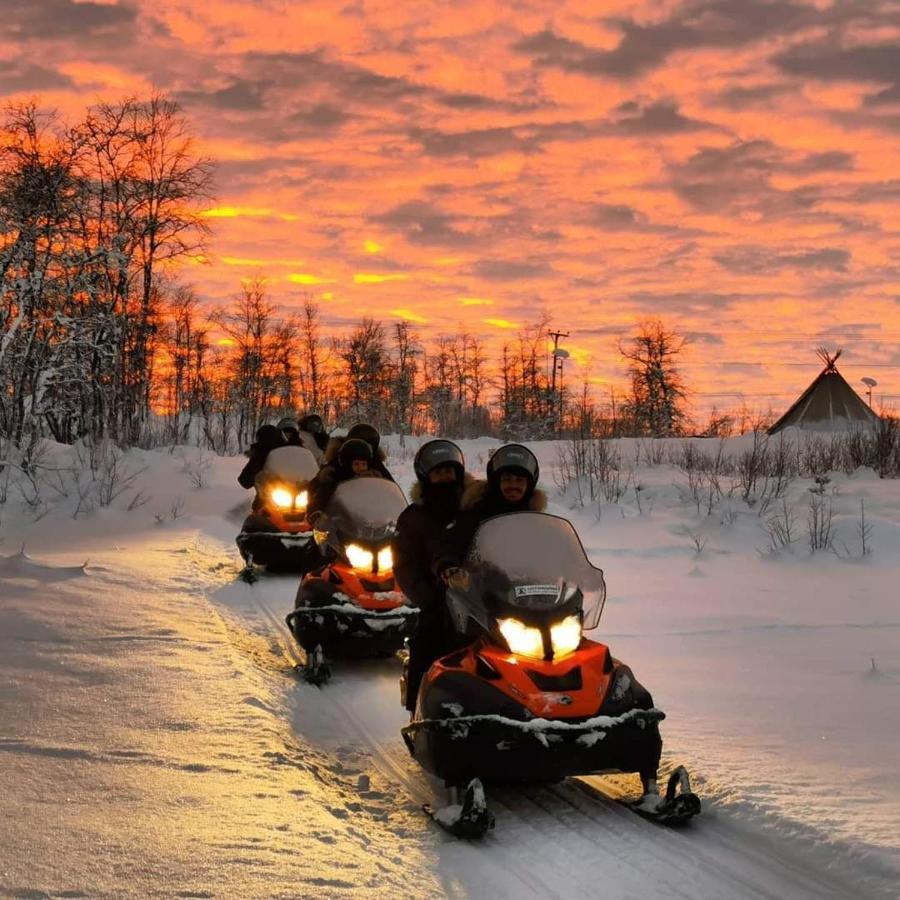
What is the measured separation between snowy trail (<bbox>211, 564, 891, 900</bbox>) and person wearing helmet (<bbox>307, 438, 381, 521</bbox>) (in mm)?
3930

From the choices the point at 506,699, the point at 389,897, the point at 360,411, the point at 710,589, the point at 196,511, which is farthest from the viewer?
the point at 360,411

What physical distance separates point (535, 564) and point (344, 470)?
4803 mm

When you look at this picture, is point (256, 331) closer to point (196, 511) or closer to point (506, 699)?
point (196, 511)

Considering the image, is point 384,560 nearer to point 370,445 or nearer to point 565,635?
point 370,445

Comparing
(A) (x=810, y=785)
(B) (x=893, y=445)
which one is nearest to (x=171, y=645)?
(A) (x=810, y=785)

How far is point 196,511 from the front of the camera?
16.9 m

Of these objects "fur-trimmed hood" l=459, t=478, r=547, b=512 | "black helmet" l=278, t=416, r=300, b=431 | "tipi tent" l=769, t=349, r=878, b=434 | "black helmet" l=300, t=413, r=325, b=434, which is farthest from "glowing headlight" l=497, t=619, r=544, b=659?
"tipi tent" l=769, t=349, r=878, b=434

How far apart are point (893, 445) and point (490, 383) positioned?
55306mm

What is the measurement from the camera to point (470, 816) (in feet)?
13.1

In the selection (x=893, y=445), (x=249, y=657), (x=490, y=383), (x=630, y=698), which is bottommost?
(x=249, y=657)

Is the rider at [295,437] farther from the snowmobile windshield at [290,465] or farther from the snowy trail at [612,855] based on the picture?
the snowy trail at [612,855]

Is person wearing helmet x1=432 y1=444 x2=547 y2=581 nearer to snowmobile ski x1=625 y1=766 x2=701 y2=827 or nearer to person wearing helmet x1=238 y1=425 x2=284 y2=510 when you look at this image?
snowmobile ski x1=625 y1=766 x2=701 y2=827

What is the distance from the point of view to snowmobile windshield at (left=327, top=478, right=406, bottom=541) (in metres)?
7.42

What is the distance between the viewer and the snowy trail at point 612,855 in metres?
3.61
